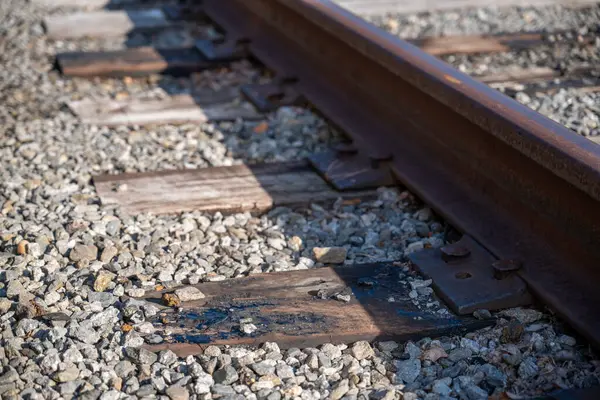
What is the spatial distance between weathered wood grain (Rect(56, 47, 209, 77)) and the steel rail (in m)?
0.84

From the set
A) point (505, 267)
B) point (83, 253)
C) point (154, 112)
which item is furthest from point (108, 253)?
point (154, 112)

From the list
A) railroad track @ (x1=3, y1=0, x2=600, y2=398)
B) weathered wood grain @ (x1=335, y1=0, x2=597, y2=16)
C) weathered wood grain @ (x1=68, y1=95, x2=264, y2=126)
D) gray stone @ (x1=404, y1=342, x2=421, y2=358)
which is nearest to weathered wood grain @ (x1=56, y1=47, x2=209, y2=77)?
railroad track @ (x1=3, y1=0, x2=600, y2=398)

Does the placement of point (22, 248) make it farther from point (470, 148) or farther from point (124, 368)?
point (470, 148)

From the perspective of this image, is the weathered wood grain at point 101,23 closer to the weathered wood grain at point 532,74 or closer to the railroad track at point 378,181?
the railroad track at point 378,181

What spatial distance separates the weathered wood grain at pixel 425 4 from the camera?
6.68 metres

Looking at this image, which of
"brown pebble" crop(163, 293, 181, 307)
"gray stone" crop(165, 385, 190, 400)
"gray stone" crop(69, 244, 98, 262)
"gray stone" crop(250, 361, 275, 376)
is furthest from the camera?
"gray stone" crop(69, 244, 98, 262)

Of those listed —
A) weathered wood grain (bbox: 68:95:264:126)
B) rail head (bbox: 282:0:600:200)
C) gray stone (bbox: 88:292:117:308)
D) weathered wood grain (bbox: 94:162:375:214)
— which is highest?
rail head (bbox: 282:0:600:200)

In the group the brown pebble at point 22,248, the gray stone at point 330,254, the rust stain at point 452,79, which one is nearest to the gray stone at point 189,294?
the gray stone at point 330,254

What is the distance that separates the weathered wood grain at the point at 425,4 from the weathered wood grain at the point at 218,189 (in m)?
3.01

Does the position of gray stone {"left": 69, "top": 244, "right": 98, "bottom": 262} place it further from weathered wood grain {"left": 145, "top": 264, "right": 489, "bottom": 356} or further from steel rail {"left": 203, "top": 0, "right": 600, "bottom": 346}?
steel rail {"left": 203, "top": 0, "right": 600, "bottom": 346}

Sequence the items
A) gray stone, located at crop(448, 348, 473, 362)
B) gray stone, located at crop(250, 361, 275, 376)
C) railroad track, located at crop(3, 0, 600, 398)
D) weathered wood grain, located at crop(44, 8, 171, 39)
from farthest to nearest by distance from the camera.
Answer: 1. weathered wood grain, located at crop(44, 8, 171, 39)
2. railroad track, located at crop(3, 0, 600, 398)
3. gray stone, located at crop(448, 348, 473, 362)
4. gray stone, located at crop(250, 361, 275, 376)

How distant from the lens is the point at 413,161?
3.77 meters

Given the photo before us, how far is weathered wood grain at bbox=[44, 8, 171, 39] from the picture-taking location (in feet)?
20.9

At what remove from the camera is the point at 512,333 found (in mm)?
2678
